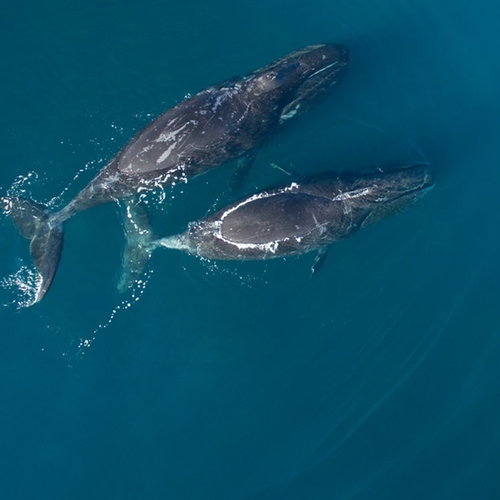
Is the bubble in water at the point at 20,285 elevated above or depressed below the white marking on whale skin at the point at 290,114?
below

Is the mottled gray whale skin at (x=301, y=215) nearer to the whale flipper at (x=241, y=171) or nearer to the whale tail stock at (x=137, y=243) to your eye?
the whale tail stock at (x=137, y=243)

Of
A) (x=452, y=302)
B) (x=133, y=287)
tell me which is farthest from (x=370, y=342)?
(x=133, y=287)

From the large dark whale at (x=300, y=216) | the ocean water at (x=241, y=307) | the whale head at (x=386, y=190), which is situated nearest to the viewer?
the large dark whale at (x=300, y=216)

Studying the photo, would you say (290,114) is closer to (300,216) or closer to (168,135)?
(300,216)

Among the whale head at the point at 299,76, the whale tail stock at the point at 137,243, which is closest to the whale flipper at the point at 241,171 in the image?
the whale head at the point at 299,76

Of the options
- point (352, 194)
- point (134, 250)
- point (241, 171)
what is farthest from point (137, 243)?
point (352, 194)

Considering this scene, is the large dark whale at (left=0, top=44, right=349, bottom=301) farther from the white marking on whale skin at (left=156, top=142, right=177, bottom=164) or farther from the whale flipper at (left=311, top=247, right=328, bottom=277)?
the whale flipper at (left=311, top=247, right=328, bottom=277)

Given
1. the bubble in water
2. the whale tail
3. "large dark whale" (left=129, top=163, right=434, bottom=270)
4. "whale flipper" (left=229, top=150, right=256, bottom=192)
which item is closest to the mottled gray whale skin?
"large dark whale" (left=129, top=163, right=434, bottom=270)
